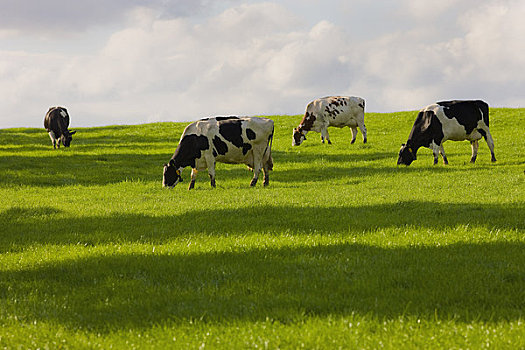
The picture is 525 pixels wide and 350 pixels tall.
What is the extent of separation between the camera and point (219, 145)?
21266 millimetres

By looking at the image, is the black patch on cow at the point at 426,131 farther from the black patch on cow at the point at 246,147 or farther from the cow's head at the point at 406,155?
the black patch on cow at the point at 246,147

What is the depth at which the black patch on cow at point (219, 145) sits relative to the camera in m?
21.2

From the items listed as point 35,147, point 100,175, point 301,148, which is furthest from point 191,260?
point 35,147

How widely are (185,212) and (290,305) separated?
8.46 metres

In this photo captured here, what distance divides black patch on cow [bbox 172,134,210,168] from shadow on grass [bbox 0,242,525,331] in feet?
38.6

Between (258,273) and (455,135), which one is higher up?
(455,135)

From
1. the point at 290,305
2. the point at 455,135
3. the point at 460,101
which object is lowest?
the point at 290,305

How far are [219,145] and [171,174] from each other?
2.38 metres

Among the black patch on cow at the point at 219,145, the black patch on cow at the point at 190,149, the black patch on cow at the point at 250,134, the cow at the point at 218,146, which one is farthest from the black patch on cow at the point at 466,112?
the black patch on cow at the point at 190,149

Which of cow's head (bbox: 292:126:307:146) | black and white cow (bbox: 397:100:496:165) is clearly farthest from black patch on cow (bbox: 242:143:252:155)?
cow's head (bbox: 292:126:307:146)

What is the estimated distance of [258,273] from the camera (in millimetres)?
8172

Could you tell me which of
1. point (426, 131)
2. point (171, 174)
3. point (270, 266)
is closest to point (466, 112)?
point (426, 131)

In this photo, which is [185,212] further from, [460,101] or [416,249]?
[460,101]

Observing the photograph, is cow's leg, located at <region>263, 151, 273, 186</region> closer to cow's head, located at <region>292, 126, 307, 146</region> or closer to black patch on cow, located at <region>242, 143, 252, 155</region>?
black patch on cow, located at <region>242, 143, 252, 155</region>
